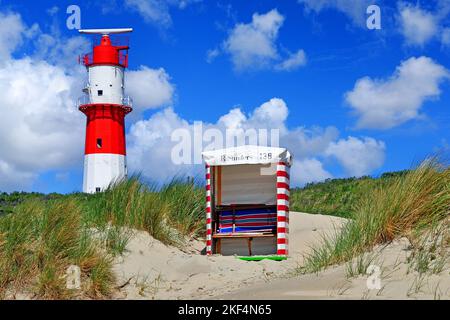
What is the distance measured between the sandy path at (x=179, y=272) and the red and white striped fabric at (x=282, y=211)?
0.35m

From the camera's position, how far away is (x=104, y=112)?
3556 centimetres

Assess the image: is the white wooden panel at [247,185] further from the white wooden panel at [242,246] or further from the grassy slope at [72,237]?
the grassy slope at [72,237]

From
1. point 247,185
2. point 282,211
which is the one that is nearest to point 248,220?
point 247,185

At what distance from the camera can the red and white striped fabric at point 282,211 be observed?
44.7ft

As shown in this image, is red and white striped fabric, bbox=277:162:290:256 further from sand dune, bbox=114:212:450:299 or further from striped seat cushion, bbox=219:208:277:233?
striped seat cushion, bbox=219:208:277:233

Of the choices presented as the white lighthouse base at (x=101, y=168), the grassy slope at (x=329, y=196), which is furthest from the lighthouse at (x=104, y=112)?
the grassy slope at (x=329, y=196)

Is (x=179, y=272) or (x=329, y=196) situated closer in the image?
(x=179, y=272)

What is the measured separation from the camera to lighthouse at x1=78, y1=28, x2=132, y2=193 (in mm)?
34406

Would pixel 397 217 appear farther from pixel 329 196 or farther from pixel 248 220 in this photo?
pixel 329 196

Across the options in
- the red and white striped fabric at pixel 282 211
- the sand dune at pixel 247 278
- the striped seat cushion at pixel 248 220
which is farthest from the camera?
the striped seat cushion at pixel 248 220

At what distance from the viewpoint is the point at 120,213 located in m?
12.6

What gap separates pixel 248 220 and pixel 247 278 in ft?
12.5

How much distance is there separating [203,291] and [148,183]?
471 cm
